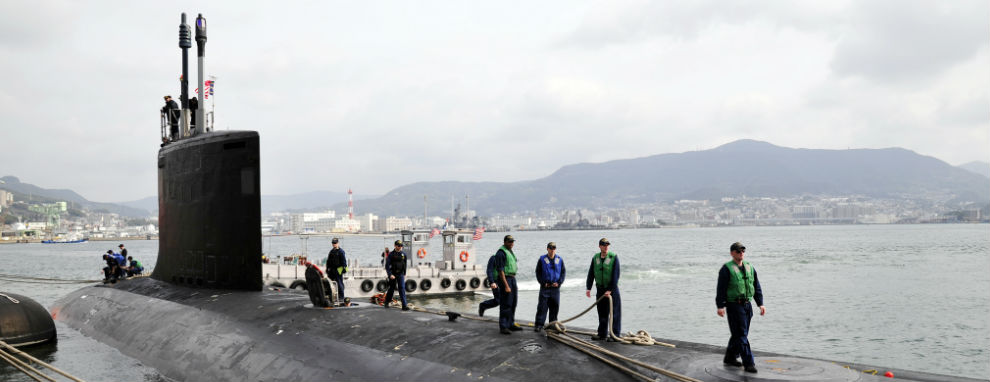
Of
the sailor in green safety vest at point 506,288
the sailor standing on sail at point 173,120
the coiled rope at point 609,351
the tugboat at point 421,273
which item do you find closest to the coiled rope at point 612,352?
the coiled rope at point 609,351

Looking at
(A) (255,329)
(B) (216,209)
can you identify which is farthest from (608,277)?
(B) (216,209)

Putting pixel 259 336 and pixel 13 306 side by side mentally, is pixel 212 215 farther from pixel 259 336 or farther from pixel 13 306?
pixel 13 306

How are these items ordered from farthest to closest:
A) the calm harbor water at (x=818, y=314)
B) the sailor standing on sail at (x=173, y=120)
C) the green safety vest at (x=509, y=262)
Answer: the calm harbor water at (x=818, y=314)
the sailor standing on sail at (x=173, y=120)
the green safety vest at (x=509, y=262)

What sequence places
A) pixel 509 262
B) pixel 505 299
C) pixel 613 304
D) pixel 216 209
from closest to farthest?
pixel 613 304, pixel 505 299, pixel 509 262, pixel 216 209

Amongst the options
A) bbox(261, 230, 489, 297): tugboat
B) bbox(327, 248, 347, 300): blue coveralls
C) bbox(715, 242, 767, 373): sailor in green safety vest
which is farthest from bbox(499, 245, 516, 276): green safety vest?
bbox(261, 230, 489, 297): tugboat

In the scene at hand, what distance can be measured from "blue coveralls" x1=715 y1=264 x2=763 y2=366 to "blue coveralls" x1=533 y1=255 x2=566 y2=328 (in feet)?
8.03

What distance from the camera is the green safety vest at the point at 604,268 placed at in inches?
353

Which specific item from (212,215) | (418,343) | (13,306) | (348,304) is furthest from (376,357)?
(13,306)

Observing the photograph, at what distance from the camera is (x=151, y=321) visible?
44.5 ft

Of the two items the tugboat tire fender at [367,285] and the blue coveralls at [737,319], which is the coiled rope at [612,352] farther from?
the tugboat tire fender at [367,285]

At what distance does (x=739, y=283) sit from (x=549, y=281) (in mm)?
2773

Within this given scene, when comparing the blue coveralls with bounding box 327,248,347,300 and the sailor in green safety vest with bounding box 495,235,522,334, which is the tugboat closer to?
the blue coveralls with bounding box 327,248,347,300

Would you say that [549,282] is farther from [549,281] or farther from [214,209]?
[214,209]

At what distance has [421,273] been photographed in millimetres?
35156
